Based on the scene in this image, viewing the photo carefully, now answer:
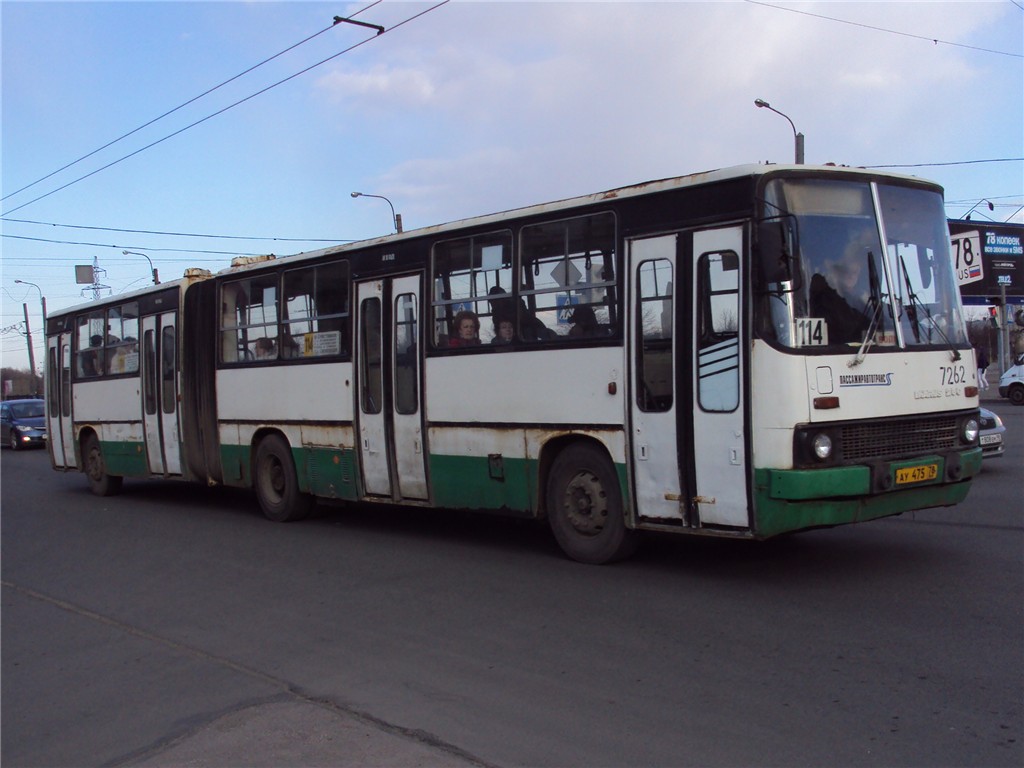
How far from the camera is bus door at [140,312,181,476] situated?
14609 millimetres

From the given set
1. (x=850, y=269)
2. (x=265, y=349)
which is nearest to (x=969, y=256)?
(x=265, y=349)

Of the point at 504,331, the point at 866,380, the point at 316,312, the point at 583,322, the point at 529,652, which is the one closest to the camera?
the point at 529,652

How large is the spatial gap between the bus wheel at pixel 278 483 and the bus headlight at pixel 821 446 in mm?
7215

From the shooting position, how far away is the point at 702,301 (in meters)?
7.60

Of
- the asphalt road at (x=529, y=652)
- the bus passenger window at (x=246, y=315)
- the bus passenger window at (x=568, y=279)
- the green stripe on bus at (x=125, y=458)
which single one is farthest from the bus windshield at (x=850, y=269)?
the green stripe on bus at (x=125, y=458)

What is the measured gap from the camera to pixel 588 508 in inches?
339

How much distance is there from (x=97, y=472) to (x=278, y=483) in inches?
237

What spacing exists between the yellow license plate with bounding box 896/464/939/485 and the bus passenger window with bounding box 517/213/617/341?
8.32 feet

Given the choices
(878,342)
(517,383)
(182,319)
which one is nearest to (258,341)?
(182,319)

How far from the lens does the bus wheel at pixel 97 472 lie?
16906 millimetres

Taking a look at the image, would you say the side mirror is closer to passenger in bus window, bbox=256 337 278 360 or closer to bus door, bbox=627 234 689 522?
bus door, bbox=627 234 689 522

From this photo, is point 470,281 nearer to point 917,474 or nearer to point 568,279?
point 568,279

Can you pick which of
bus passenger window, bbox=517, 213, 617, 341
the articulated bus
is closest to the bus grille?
the articulated bus

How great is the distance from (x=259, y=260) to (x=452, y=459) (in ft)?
16.8
